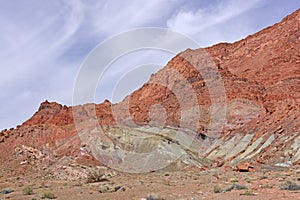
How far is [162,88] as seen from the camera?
103 metres

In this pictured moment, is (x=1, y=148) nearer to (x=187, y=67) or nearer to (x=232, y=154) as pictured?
(x=232, y=154)

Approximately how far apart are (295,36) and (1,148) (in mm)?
76067

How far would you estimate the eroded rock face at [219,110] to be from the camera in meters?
55.5

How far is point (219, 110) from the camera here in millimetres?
80500

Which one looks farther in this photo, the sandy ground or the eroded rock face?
the eroded rock face

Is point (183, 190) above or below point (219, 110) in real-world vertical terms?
below

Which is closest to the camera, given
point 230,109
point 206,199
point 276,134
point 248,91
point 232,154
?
point 206,199

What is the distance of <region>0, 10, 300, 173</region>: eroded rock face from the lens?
5550 centimetres

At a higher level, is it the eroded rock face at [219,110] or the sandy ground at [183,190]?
the eroded rock face at [219,110]

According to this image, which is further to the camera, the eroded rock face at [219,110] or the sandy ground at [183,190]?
the eroded rock face at [219,110]

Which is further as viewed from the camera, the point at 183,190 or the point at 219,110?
the point at 219,110

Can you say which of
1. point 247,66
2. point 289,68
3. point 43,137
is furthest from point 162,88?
point 43,137

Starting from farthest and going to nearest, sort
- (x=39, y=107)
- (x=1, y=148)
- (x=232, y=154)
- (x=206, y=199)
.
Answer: (x=39, y=107)
(x=1, y=148)
(x=232, y=154)
(x=206, y=199)

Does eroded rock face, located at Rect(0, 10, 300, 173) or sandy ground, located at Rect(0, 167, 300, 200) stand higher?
eroded rock face, located at Rect(0, 10, 300, 173)
